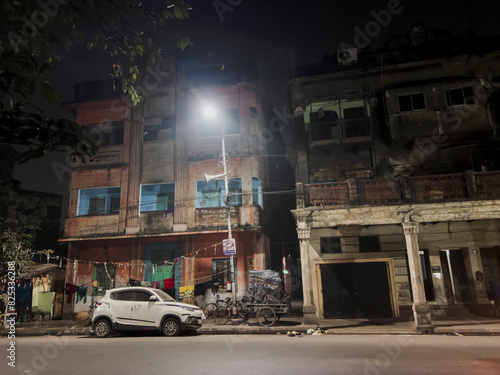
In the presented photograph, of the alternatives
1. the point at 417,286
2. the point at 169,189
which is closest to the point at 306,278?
the point at 417,286

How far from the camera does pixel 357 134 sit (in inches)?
706

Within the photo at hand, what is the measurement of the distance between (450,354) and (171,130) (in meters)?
18.1

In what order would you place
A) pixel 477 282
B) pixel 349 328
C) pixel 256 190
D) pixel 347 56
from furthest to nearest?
pixel 256 190 → pixel 347 56 → pixel 477 282 → pixel 349 328

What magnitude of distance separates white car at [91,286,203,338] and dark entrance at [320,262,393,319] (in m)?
7.09

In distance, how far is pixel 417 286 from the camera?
13.6m

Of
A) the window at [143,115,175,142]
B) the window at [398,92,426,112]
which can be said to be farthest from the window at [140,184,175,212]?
the window at [398,92,426,112]

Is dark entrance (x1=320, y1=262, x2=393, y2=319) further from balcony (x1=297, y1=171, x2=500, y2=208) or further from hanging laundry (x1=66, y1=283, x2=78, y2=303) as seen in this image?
hanging laundry (x1=66, y1=283, x2=78, y2=303)

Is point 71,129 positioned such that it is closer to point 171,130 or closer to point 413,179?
point 413,179

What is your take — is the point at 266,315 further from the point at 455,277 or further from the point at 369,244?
the point at 455,277

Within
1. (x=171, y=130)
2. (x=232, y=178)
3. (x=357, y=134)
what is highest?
(x=171, y=130)

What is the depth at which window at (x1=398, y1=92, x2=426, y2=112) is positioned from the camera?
17.5 metres

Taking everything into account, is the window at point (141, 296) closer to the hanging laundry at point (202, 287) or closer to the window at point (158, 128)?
the hanging laundry at point (202, 287)

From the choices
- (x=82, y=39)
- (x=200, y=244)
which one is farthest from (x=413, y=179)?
(x=82, y=39)

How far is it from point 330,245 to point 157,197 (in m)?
10.6
